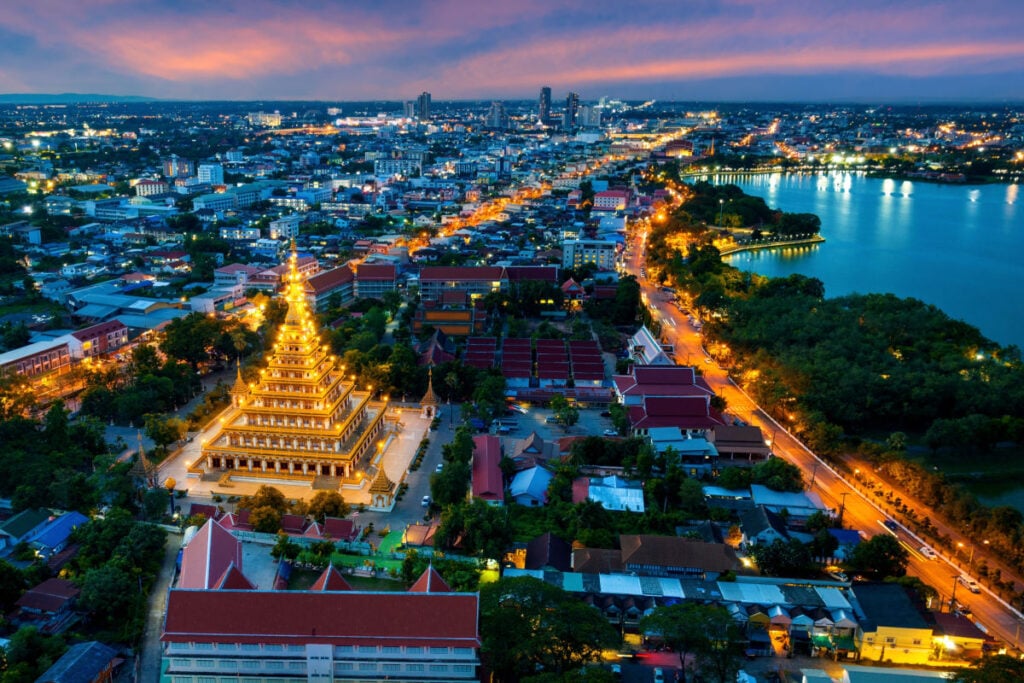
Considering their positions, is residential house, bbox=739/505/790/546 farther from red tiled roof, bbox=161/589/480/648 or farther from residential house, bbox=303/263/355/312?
residential house, bbox=303/263/355/312

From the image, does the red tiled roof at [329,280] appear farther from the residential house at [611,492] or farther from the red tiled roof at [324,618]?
the red tiled roof at [324,618]

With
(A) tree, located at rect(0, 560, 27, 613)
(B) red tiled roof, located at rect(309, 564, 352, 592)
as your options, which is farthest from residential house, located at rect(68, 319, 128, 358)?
(B) red tiled roof, located at rect(309, 564, 352, 592)

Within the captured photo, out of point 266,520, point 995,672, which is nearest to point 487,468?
point 266,520

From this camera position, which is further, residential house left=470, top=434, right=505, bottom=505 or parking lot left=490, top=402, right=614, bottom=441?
parking lot left=490, top=402, right=614, bottom=441

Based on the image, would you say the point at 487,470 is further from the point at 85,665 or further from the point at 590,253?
the point at 590,253

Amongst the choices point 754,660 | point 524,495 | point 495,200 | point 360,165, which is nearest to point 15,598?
point 524,495

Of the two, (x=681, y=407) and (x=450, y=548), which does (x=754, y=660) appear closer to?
(x=450, y=548)
